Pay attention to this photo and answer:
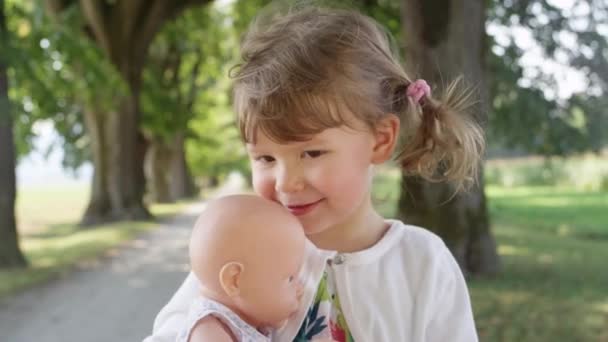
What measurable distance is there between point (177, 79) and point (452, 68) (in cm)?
1607

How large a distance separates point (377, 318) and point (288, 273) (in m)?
0.25

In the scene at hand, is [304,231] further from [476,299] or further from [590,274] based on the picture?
[590,274]

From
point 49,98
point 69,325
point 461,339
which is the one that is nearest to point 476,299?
point 69,325

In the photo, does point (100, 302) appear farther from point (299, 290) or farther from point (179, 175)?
point (179, 175)

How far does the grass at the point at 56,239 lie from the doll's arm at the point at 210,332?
5.57m

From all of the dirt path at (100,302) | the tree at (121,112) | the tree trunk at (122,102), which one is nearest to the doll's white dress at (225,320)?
the dirt path at (100,302)

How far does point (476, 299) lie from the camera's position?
5715 mm

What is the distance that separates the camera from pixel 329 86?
1530 millimetres

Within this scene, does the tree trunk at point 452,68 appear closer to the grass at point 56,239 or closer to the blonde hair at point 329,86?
the grass at point 56,239

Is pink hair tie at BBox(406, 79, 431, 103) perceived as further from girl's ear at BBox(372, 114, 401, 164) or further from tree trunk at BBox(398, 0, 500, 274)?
tree trunk at BBox(398, 0, 500, 274)

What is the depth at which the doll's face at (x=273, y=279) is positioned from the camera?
1466 mm

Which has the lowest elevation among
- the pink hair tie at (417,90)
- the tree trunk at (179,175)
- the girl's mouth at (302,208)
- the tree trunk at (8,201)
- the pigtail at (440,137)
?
the tree trunk at (179,175)

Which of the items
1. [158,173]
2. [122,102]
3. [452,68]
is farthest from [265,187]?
[158,173]

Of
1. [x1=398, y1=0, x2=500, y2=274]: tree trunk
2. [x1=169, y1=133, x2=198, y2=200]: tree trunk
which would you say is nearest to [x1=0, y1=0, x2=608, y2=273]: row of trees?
[x1=398, y1=0, x2=500, y2=274]: tree trunk
